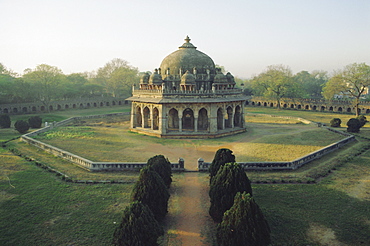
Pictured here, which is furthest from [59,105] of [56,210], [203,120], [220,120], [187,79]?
[56,210]

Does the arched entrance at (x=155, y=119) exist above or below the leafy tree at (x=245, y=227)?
above

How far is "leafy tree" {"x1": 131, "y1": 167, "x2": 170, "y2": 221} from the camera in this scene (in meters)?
15.1

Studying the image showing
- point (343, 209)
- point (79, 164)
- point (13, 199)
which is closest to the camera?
point (343, 209)

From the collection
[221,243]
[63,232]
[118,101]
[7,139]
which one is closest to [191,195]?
[221,243]

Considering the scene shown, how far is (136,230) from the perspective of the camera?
456 inches

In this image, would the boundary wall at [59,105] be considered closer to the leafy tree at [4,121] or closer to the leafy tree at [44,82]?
the leafy tree at [44,82]

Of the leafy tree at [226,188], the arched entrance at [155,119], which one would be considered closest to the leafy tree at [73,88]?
the arched entrance at [155,119]

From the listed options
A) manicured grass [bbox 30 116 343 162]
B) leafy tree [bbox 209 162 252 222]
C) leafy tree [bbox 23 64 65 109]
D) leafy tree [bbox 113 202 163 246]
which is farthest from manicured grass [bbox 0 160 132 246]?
leafy tree [bbox 23 64 65 109]

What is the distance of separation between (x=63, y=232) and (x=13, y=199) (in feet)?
19.6

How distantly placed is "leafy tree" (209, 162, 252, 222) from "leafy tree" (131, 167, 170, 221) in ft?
8.95

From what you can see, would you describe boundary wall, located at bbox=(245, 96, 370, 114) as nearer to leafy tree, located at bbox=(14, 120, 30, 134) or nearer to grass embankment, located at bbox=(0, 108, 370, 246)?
grass embankment, located at bbox=(0, 108, 370, 246)

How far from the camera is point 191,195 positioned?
19.1 meters

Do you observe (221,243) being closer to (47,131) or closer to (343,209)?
(343,209)

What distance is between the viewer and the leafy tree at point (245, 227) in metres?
11.7
